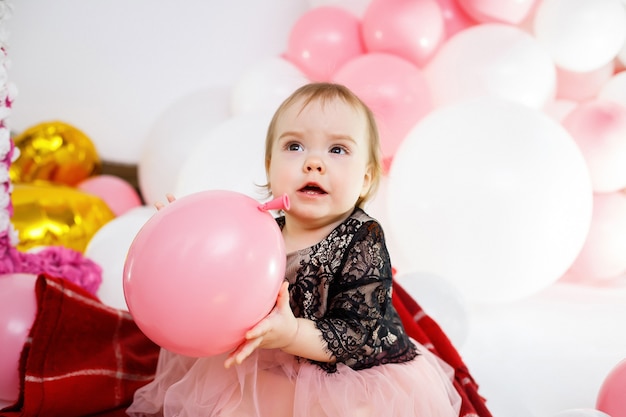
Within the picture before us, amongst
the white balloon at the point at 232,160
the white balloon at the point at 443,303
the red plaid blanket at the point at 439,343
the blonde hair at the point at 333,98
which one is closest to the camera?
the blonde hair at the point at 333,98

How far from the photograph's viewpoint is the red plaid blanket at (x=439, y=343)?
1.20 m

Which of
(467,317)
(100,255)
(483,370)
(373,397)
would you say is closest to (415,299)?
(467,317)

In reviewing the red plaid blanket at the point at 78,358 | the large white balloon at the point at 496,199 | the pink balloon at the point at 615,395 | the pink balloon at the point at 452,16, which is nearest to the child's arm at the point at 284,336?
the red plaid blanket at the point at 78,358

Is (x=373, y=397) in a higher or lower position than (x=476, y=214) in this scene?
lower

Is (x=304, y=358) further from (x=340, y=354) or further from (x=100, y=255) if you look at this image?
(x=100, y=255)

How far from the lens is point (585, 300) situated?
2070mm

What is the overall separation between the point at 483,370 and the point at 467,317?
14cm

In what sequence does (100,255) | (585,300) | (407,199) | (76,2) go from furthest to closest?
1. (76,2)
2. (585,300)
3. (407,199)
4. (100,255)

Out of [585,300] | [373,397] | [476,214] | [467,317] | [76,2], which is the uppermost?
[76,2]

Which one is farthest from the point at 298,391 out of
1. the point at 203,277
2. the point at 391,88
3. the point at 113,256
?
the point at 391,88

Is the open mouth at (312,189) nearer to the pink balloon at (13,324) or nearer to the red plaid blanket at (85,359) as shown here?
the red plaid blanket at (85,359)

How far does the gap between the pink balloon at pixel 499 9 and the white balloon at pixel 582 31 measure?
0.06 metres

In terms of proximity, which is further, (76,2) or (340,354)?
(76,2)

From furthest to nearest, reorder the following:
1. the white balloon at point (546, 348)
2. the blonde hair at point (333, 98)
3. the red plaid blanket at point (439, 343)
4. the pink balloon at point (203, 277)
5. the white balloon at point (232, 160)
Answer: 1. the white balloon at point (232, 160)
2. the white balloon at point (546, 348)
3. the red plaid blanket at point (439, 343)
4. the blonde hair at point (333, 98)
5. the pink balloon at point (203, 277)
